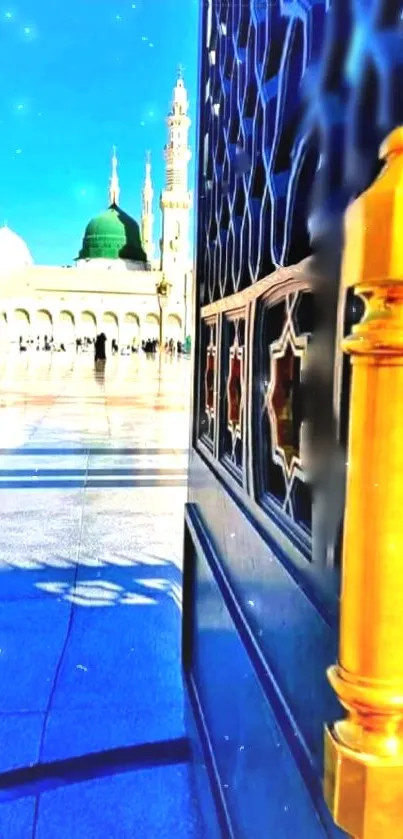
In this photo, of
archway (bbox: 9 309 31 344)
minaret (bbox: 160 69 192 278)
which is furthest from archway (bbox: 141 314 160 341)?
archway (bbox: 9 309 31 344)

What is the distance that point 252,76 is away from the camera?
1.38m

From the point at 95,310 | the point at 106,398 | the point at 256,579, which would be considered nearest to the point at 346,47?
the point at 256,579

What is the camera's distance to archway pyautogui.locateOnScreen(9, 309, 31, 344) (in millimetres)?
64500

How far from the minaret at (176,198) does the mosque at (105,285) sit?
0.28ft

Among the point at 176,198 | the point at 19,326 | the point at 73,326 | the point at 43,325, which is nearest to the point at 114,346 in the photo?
the point at 73,326

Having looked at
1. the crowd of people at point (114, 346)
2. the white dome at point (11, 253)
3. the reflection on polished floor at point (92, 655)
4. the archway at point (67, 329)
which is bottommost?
the reflection on polished floor at point (92, 655)

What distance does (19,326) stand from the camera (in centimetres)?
6525

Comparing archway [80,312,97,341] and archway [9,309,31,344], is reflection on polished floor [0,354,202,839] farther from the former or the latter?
archway [9,309,31,344]

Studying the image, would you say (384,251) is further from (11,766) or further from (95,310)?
(95,310)

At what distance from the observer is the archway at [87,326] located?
6525cm

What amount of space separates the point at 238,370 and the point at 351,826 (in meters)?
1.12

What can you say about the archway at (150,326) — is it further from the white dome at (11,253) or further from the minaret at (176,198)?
the white dome at (11,253)

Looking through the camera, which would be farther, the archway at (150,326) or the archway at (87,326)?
the archway at (87,326)

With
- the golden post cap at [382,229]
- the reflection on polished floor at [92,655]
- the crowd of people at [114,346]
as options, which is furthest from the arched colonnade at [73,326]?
the golden post cap at [382,229]
